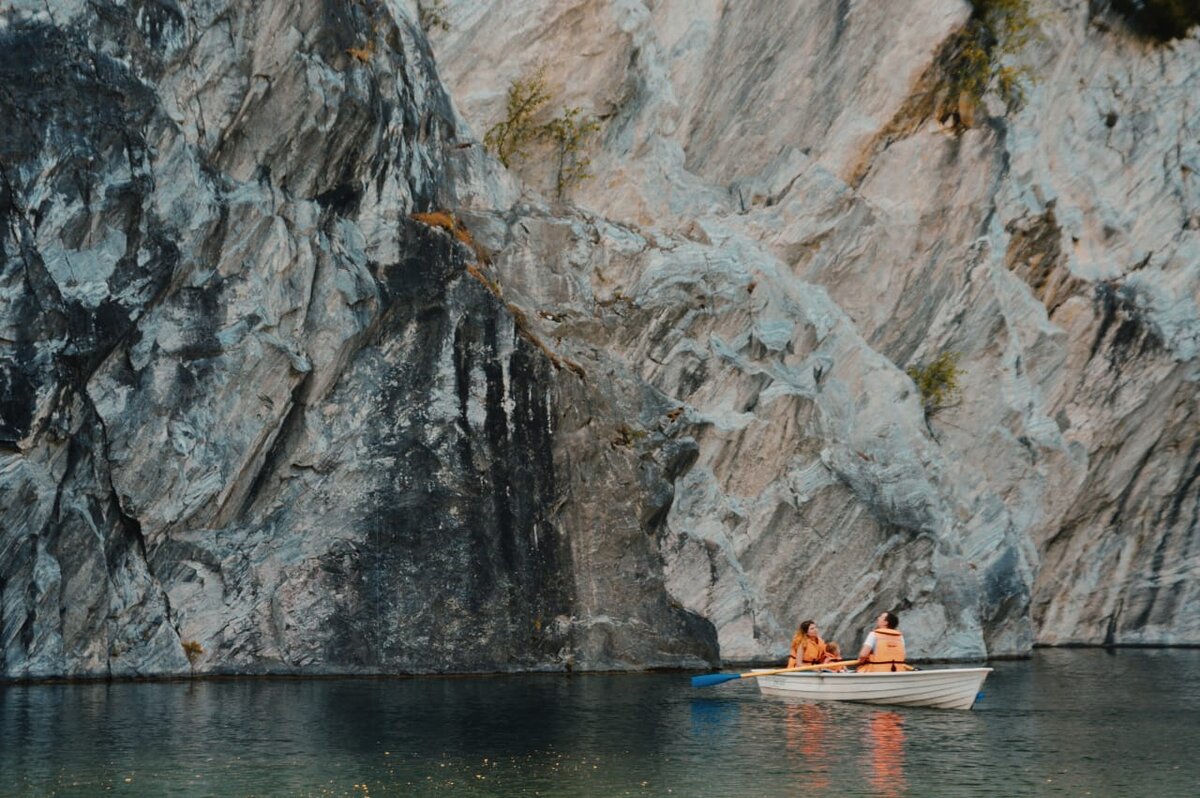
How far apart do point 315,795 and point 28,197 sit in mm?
24037

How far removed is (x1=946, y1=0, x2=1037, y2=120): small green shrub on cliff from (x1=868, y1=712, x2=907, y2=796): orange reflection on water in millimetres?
33540

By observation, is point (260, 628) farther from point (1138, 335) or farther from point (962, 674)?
point (1138, 335)

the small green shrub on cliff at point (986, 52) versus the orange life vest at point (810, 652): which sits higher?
the small green shrub on cliff at point (986, 52)

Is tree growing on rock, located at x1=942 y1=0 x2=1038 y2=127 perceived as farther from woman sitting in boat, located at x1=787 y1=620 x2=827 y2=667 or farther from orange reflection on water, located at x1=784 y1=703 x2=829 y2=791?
orange reflection on water, located at x1=784 y1=703 x2=829 y2=791

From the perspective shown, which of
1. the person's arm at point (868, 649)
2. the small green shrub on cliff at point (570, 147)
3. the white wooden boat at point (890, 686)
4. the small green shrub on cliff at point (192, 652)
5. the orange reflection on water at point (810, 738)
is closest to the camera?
the orange reflection on water at point (810, 738)

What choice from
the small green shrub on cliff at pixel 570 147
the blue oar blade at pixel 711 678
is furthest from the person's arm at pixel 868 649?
the small green shrub on cliff at pixel 570 147

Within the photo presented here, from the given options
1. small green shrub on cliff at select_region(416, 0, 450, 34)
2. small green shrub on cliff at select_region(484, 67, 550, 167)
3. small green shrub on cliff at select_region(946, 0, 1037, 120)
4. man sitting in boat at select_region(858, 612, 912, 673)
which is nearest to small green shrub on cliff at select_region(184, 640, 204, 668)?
man sitting in boat at select_region(858, 612, 912, 673)

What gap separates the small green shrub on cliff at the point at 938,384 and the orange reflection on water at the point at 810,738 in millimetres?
24040

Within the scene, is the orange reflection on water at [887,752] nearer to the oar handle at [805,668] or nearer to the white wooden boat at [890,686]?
the white wooden boat at [890,686]

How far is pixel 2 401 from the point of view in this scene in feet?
127

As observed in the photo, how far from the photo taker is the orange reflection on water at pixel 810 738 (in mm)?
24531

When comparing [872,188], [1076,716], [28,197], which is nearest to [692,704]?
[1076,716]

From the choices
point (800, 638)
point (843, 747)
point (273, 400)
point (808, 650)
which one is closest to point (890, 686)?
point (808, 650)

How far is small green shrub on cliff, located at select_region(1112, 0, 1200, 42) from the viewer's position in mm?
67625
